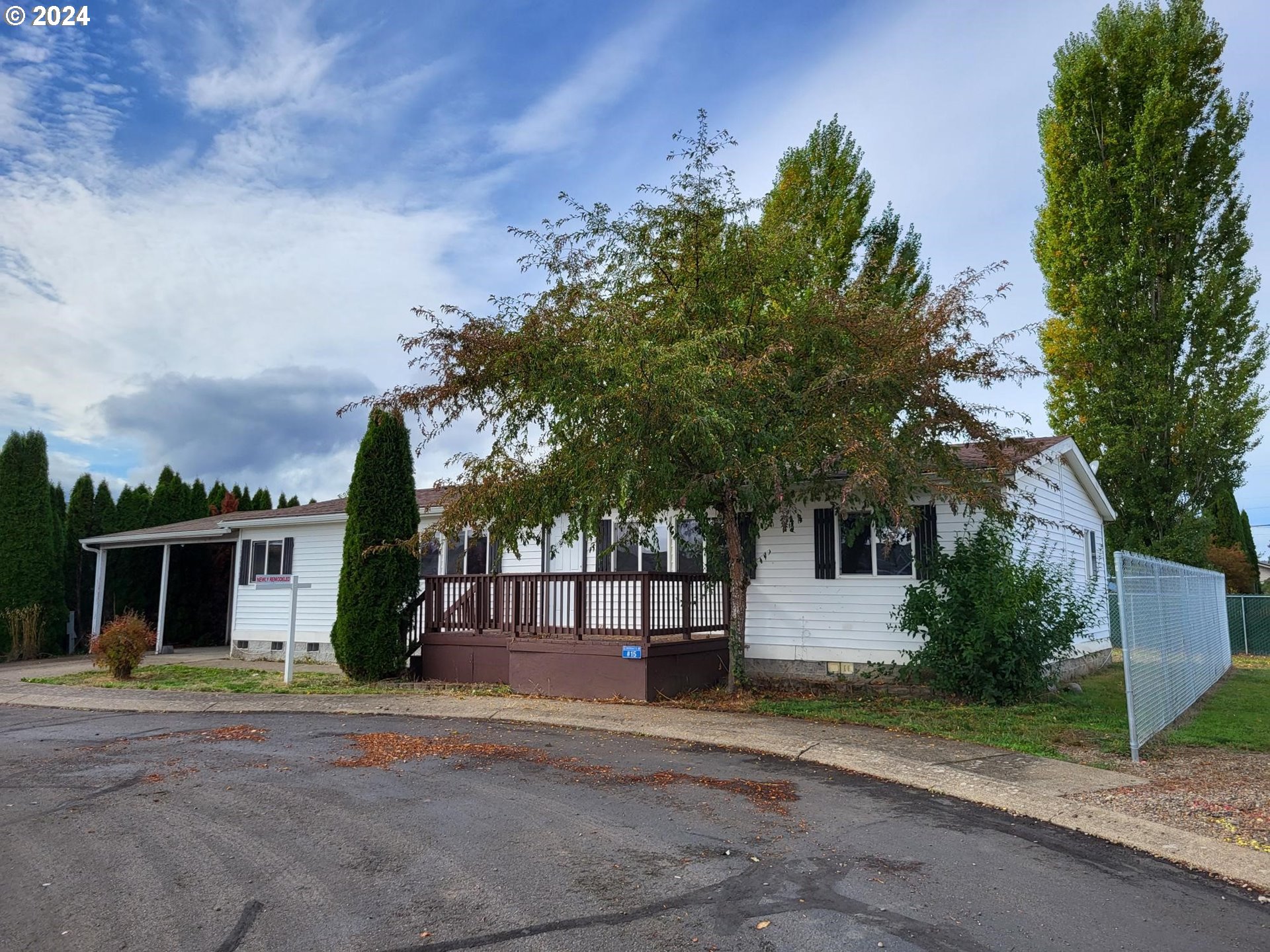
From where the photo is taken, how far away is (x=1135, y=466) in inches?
850

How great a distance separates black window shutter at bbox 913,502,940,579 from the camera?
1203 centimetres

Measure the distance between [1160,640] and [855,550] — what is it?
4561mm

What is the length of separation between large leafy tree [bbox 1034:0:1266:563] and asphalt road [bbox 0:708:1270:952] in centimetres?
1826

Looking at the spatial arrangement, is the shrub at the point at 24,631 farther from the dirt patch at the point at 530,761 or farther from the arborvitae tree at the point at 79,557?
the dirt patch at the point at 530,761

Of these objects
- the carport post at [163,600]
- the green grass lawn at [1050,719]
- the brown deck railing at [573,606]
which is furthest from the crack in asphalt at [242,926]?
the carport post at [163,600]

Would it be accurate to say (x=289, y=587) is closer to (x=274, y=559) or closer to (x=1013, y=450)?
(x=274, y=559)

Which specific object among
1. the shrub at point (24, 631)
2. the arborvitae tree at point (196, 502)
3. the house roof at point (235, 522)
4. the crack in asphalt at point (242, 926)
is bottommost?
the crack in asphalt at point (242, 926)

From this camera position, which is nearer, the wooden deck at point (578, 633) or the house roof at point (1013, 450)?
the house roof at point (1013, 450)

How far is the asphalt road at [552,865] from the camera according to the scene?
12.8 ft

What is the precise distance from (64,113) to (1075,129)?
72.7 feet

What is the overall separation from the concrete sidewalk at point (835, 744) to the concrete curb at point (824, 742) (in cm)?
1

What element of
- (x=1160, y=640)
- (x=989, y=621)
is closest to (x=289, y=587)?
(x=989, y=621)

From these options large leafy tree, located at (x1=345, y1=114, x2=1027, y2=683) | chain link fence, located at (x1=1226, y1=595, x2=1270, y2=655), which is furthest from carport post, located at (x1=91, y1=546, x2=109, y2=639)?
chain link fence, located at (x1=1226, y1=595, x2=1270, y2=655)

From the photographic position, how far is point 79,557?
23.0m
